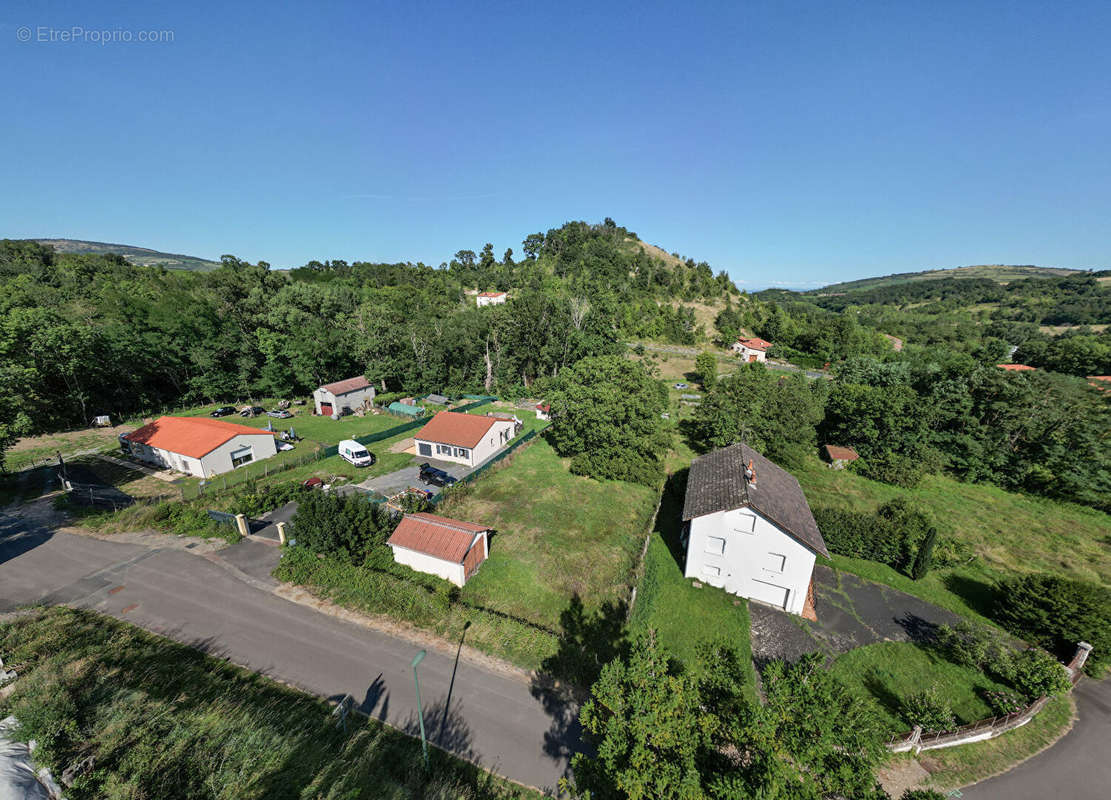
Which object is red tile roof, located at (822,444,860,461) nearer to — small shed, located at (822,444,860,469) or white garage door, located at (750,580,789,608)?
small shed, located at (822,444,860,469)

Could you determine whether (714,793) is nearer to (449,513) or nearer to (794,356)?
(449,513)

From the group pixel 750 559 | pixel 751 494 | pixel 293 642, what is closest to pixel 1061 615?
pixel 750 559

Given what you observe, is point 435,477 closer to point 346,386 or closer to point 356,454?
point 356,454

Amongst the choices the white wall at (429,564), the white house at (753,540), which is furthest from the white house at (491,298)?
the white house at (753,540)

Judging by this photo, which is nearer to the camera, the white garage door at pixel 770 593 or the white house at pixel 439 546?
the white garage door at pixel 770 593

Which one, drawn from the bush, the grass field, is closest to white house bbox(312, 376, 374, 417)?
the grass field

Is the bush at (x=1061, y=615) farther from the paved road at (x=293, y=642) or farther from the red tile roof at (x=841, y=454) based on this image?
the paved road at (x=293, y=642)
